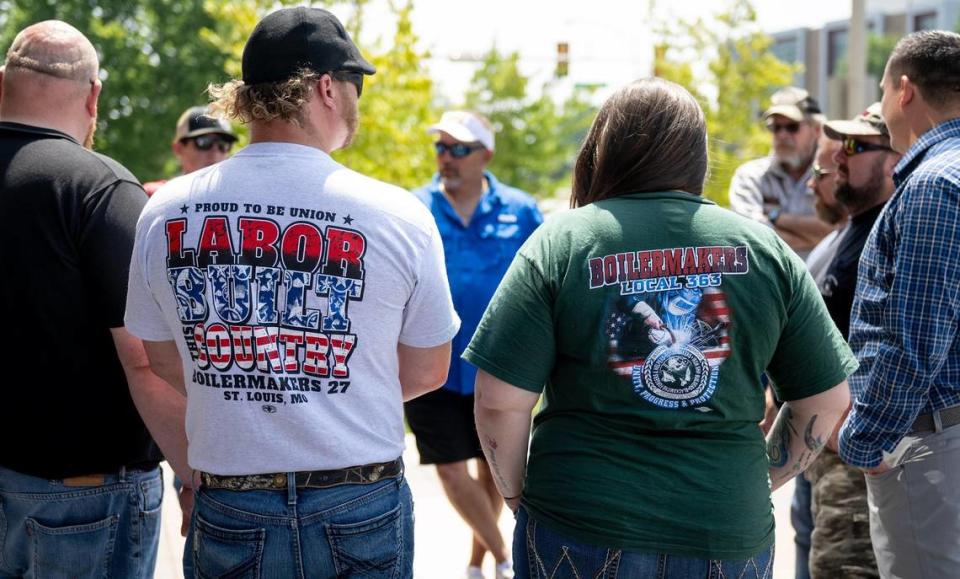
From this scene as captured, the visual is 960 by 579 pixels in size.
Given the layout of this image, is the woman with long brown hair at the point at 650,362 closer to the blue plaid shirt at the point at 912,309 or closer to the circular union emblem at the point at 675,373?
the circular union emblem at the point at 675,373

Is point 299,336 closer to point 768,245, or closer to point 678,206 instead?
point 678,206

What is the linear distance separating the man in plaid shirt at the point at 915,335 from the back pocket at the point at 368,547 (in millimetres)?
1497

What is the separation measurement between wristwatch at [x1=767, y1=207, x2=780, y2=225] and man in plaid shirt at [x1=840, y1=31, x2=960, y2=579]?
2849 mm

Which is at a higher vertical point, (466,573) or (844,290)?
(844,290)

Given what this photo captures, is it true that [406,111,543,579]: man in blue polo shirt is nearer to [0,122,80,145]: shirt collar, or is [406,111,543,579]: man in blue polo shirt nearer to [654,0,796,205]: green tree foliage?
[0,122,80,145]: shirt collar

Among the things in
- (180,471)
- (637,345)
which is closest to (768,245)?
(637,345)

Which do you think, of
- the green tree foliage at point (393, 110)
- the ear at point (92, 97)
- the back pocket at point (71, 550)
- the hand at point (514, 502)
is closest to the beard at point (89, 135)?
the ear at point (92, 97)

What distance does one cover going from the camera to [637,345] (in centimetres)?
246

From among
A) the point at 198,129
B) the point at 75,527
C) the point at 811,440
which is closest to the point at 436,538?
the point at 198,129

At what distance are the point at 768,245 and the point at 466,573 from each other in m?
3.47

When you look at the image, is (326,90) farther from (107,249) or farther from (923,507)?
(923,507)

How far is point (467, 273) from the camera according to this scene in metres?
5.77

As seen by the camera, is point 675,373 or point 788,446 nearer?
point 675,373

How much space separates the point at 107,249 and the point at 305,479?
92 centimetres
